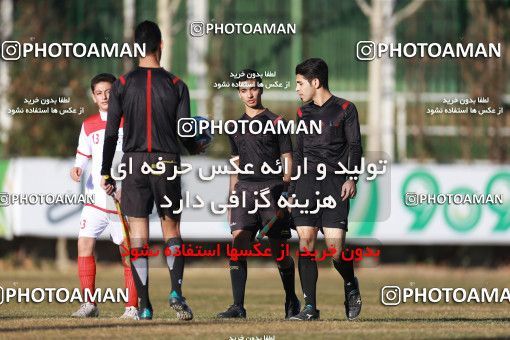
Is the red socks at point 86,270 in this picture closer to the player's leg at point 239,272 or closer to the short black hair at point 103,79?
the player's leg at point 239,272

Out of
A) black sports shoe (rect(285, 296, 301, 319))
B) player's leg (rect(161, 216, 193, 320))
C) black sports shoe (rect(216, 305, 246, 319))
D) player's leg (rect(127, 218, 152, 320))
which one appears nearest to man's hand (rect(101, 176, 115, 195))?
player's leg (rect(127, 218, 152, 320))

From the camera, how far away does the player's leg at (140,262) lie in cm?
1269

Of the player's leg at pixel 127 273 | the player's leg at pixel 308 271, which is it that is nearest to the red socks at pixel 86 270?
→ the player's leg at pixel 127 273

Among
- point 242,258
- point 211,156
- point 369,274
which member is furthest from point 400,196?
point 242,258

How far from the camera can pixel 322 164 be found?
13227 mm

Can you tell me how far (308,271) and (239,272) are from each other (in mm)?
886

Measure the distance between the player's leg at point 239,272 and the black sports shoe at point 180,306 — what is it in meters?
1.32

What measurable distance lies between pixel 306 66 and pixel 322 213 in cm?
134

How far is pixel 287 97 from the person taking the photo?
30984 millimetres

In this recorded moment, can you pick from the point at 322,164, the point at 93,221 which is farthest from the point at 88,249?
the point at 322,164

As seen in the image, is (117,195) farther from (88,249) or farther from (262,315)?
(262,315)

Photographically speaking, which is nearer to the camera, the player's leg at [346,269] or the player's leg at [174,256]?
the player's leg at [174,256]

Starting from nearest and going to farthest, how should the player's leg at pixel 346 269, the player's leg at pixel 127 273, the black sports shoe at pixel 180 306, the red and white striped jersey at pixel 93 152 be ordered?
the black sports shoe at pixel 180 306
the player's leg at pixel 346 269
the player's leg at pixel 127 273
the red and white striped jersey at pixel 93 152

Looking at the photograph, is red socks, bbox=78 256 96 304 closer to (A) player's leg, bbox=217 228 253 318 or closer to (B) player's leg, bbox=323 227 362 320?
(A) player's leg, bbox=217 228 253 318
